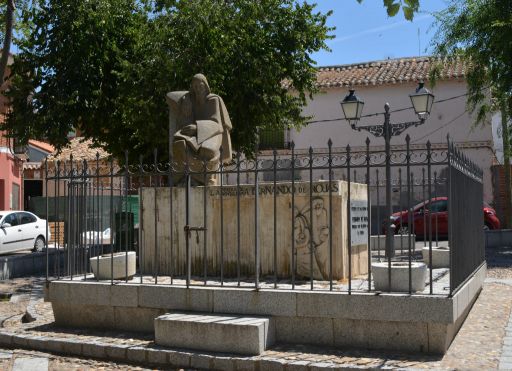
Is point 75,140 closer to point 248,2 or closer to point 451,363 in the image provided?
point 248,2

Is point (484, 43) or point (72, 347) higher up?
point (484, 43)

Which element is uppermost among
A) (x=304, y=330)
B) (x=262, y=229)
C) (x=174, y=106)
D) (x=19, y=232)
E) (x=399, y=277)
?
(x=174, y=106)

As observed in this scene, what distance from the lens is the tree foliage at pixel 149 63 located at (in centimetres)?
1533

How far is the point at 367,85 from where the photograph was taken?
2741 cm

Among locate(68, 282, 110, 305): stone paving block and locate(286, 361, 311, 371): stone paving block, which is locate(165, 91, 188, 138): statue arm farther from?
locate(286, 361, 311, 371): stone paving block

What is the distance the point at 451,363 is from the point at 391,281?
99cm

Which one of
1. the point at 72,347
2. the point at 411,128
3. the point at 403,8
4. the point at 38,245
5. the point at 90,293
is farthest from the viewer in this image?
the point at 411,128

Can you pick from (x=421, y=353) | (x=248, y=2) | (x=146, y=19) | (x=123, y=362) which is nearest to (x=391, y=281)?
(x=421, y=353)

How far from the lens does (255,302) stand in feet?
22.2

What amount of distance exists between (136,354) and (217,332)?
0.92 metres

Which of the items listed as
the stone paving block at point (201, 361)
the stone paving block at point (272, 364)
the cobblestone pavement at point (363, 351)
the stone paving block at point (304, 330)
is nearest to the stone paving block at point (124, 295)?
the cobblestone pavement at point (363, 351)

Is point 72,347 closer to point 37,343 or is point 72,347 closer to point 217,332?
point 37,343

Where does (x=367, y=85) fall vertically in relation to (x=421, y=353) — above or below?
above

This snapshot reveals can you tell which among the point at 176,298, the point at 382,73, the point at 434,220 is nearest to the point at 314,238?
the point at 176,298
